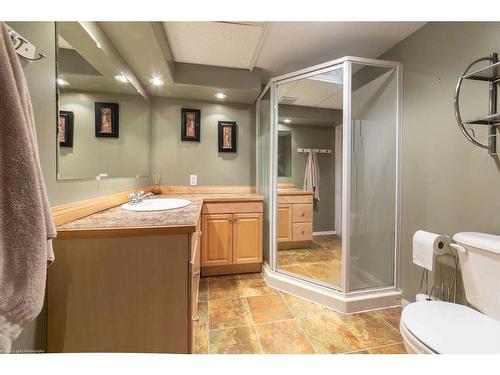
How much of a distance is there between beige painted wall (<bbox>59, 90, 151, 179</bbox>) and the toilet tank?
6.96 ft

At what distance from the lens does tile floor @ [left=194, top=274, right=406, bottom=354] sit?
1.29 meters

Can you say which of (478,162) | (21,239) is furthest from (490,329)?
(21,239)

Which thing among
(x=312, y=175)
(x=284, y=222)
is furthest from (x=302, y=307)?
(x=312, y=175)

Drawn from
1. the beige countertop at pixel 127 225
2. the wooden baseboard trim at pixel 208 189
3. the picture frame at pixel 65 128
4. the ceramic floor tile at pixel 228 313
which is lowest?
the ceramic floor tile at pixel 228 313

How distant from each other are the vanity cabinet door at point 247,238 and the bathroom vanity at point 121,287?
127 centimetres

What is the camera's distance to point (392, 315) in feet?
5.35

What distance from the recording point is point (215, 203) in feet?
7.16

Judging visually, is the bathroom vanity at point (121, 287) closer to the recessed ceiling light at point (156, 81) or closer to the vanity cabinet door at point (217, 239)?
the vanity cabinet door at point (217, 239)

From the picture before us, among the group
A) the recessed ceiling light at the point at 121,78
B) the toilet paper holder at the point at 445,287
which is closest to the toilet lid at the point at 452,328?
the toilet paper holder at the point at 445,287

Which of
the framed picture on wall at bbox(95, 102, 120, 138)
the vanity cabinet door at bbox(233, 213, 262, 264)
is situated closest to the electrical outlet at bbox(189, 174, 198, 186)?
the vanity cabinet door at bbox(233, 213, 262, 264)

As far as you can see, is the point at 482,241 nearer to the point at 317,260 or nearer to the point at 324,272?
the point at 324,272

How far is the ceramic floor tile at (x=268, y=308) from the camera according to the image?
159 cm

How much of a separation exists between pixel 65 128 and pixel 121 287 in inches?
33.0

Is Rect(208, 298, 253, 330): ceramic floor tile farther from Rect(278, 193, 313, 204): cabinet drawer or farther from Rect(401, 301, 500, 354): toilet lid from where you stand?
Rect(278, 193, 313, 204): cabinet drawer
